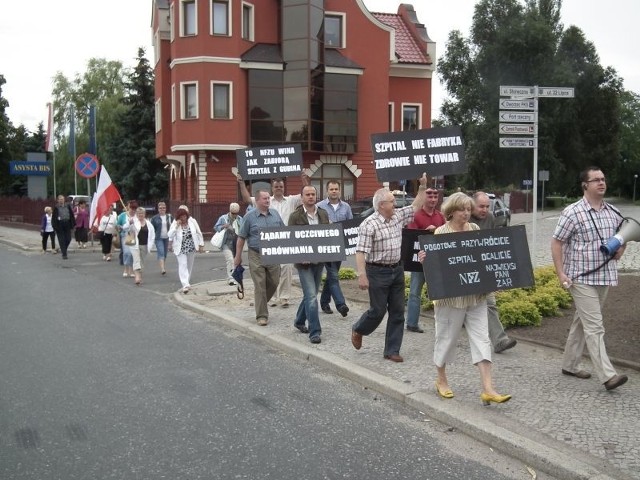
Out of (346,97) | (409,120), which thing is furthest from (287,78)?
(409,120)

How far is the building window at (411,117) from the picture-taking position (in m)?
39.1

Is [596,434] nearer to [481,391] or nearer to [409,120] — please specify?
[481,391]

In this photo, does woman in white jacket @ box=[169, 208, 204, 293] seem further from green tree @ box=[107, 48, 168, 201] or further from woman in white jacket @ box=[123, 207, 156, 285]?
green tree @ box=[107, 48, 168, 201]

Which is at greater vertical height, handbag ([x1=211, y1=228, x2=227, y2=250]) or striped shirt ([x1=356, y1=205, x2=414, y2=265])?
striped shirt ([x1=356, y1=205, x2=414, y2=265])

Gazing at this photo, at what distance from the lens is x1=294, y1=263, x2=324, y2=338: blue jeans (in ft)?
26.0

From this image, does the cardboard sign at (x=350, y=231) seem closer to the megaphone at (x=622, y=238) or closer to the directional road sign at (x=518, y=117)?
the directional road sign at (x=518, y=117)

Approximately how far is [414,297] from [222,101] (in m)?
25.8

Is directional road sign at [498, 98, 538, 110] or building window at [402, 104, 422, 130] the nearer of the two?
directional road sign at [498, 98, 538, 110]

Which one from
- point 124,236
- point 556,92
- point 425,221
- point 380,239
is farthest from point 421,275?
point 124,236

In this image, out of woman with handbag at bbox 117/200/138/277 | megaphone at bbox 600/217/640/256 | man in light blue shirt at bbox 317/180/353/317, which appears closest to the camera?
megaphone at bbox 600/217/640/256

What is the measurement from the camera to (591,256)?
5.78 metres

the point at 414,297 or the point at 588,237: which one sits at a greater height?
the point at 588,237

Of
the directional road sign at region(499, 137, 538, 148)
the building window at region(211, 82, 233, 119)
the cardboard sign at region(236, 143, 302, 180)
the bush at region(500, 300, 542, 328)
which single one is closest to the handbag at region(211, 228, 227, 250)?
the cardboard sign at region(236, 143, 302, 180)

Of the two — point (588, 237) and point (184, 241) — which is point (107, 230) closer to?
point (184, 241)
